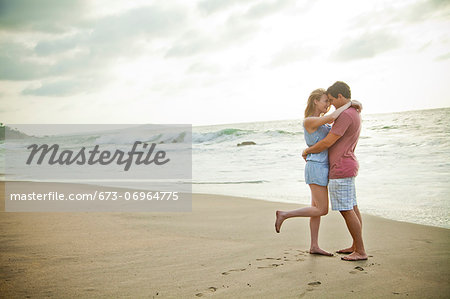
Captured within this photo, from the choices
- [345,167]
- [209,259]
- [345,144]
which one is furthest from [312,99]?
[209,259]

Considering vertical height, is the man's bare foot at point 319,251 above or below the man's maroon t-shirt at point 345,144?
below

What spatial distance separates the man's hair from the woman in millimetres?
103

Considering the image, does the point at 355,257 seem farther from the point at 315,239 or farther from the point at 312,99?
the point at 312,99

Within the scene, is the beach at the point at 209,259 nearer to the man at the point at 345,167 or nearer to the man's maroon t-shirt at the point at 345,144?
the man at the point at 345,167

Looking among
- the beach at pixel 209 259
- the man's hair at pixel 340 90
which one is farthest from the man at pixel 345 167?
the beach at pixel 209 259

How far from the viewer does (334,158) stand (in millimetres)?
3791

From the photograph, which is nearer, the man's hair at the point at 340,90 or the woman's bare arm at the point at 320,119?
the woman's bare arm at the point at 320,119

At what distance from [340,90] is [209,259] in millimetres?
2179

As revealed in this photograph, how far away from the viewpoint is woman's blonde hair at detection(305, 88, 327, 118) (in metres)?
4.02

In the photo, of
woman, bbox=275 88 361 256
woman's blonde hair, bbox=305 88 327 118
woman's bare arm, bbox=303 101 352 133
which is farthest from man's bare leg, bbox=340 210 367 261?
woman's blonde hair, bbox=305 88 327 118

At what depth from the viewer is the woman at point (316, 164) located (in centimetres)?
386

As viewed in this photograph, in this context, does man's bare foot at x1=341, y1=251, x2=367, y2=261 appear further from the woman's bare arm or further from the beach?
the woman's bare arm

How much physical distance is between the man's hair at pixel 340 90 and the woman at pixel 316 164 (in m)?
0.10

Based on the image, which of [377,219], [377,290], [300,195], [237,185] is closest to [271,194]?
[300,195]
